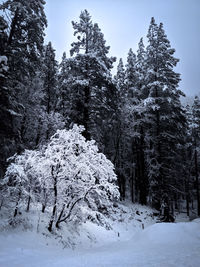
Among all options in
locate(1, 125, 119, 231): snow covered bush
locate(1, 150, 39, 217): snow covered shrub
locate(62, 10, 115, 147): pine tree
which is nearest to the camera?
locate(1, 150, 39, 217): snow covered shrub

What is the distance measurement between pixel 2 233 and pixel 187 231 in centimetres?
786

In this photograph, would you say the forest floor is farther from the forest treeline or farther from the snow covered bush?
the forest treeline

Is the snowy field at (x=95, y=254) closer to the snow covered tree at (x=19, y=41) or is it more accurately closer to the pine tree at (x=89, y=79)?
the snow covered tree at (x=19, y=41)

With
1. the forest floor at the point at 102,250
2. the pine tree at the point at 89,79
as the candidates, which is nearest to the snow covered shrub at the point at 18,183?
the forest floor at the point at 102,250

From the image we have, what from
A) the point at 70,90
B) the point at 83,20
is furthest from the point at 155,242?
the point at 83,20

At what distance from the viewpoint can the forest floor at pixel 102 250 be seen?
4588 mm

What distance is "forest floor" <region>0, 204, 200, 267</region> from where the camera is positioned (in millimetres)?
4588

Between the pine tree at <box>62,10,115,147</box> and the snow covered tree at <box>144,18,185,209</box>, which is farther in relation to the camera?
the snow covered tree at <box>144,18,185,209</box>

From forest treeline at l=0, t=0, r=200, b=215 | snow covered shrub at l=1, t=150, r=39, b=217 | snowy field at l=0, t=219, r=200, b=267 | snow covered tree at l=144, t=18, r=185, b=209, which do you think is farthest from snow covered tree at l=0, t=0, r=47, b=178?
snow covered tree at l=144, t=18, r=185, b=209

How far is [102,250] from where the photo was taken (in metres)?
6.72

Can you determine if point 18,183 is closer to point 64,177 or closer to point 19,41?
point 64,177

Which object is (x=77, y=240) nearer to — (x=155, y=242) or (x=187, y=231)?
(x=155, y=242)

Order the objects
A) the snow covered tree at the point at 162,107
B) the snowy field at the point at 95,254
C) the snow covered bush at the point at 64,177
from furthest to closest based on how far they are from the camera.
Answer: the snow covered tree at the point at 162,107
the snow covered bush at the point at 64,177
the snowy field at the point at 95,254

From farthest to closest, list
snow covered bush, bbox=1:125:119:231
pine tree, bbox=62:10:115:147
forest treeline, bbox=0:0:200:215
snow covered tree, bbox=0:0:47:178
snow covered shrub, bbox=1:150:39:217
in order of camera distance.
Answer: pine tree, bbox=62:10:115:147 < forest treeline, bbox=0:0:200:215 < snow covered tree, bbox=0:0:47:178 < snow covered bush, bbox=1:125:119:231 < snow covered shrub, bbox=1:150:39:217
